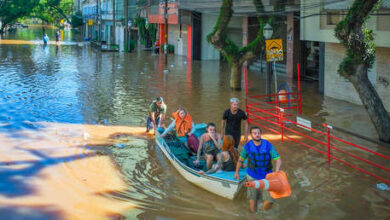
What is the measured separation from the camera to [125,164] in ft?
38.4

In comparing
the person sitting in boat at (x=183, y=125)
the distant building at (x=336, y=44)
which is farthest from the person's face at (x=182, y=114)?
the distant building at (x=336, y=44)

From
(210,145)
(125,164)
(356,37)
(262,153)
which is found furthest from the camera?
(356,37)

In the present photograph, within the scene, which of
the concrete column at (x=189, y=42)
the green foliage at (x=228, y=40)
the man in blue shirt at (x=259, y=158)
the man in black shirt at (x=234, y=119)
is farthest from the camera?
the concrete column at (x=189, y=42)

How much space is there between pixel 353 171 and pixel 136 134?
21.3ft

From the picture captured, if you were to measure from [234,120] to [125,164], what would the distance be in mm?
2848

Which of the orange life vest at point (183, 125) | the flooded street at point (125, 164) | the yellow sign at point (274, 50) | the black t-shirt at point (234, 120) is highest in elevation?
the yellow sign at point (274, 50)

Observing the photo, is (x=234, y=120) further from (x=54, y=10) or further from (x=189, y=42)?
(x=54, y=10)

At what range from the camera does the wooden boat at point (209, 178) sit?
349 inches

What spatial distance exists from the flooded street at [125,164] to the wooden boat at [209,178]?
0.17 m

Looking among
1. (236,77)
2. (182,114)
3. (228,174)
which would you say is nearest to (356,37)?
(182,114)

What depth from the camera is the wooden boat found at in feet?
29.1

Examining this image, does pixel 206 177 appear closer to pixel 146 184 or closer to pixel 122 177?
pixel 146 184

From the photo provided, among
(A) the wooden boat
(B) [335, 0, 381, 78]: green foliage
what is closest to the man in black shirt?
(A) the wooden boat

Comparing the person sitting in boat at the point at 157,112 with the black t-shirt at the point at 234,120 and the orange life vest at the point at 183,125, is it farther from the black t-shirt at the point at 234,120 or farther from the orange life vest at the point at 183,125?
the black t-shirt at the point at 234,120
